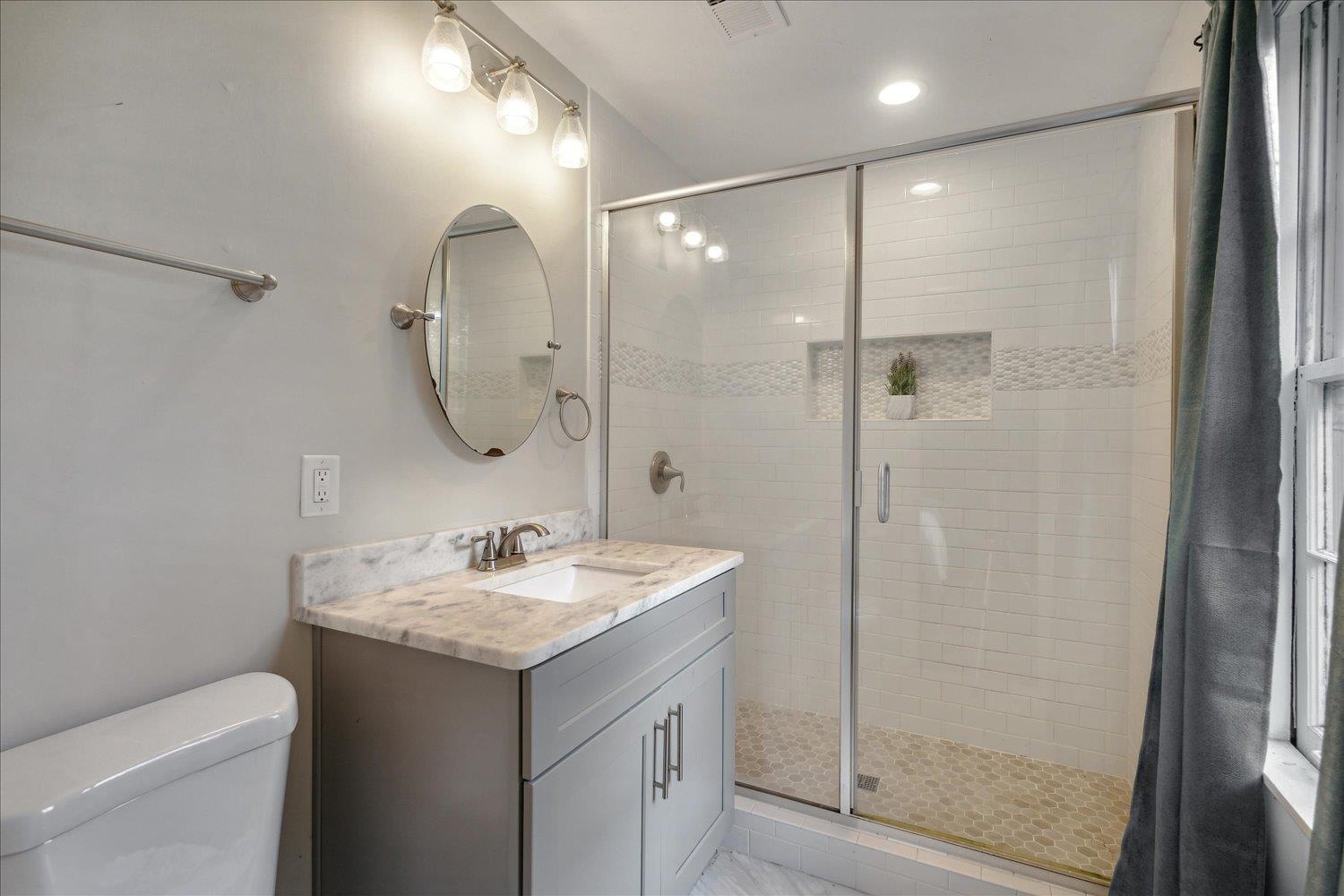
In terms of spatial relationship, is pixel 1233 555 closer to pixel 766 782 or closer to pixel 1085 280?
pixel 1085 280

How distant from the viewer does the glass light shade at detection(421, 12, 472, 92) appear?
137 cm

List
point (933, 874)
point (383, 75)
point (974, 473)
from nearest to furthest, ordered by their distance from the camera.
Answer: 1. point (383, 75)
2. point (933, 874)
3. point (974, 473)

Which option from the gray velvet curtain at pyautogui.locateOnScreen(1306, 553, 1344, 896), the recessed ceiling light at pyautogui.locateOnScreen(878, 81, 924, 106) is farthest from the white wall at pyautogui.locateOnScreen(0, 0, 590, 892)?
the gray velvet curtain at pyautogui.locateOnScreen(1306, 553, 1344, 896)

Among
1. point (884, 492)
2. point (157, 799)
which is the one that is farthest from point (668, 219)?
point (157, 799)

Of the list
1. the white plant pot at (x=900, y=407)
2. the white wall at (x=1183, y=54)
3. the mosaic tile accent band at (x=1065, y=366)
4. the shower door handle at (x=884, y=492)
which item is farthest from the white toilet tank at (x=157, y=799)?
the white wall at (x=1183, y=54)

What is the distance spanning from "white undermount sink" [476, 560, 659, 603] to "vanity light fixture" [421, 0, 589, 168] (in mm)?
1160

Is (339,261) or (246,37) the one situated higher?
(246,37)

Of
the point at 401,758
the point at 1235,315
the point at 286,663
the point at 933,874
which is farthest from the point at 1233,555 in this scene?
the point at 286,663

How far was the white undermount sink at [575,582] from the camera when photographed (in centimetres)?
167

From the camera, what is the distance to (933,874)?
1687 millimetres

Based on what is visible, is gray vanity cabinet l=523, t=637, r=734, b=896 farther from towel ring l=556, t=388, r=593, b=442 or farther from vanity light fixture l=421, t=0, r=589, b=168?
vanity light fixture l=421, t=0, r=589, b=168

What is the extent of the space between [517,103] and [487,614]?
1246 millimetres

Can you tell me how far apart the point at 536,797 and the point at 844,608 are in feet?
3.87

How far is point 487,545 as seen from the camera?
1630 mm
